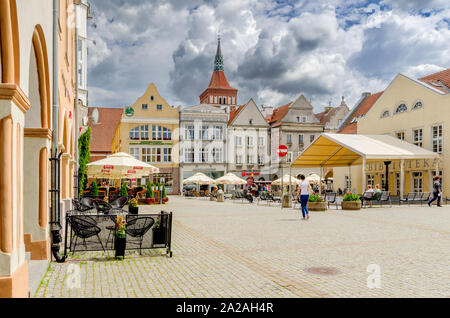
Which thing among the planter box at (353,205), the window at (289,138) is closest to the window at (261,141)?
the window at (289,138)

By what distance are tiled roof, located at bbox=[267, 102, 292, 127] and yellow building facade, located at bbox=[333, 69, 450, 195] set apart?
2088 cm

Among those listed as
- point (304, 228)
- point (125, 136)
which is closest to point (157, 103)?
point (125, 136)

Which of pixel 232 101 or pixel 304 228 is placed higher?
pixel 232 101

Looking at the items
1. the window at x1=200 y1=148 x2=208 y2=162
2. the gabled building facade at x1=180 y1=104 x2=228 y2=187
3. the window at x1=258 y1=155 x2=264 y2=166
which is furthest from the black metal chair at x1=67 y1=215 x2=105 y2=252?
the window at x1=258 y1=155 x2=264 y2=166

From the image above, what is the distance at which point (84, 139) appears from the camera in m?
28.7

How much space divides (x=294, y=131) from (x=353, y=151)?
34641mm

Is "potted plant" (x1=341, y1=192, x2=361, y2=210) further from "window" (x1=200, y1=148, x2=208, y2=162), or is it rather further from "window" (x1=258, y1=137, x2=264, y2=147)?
"window" (x1=258, y1=137, x2=264, y2=147)

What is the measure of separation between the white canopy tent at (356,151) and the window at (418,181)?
4046 millimetres

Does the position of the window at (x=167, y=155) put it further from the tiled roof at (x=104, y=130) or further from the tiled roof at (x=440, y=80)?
the tiled roof at (x=440, y=80)

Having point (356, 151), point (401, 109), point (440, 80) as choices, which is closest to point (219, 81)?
point (401, 109)

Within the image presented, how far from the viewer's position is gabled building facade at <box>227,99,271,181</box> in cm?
6019

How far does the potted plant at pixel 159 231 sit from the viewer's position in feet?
28.9
